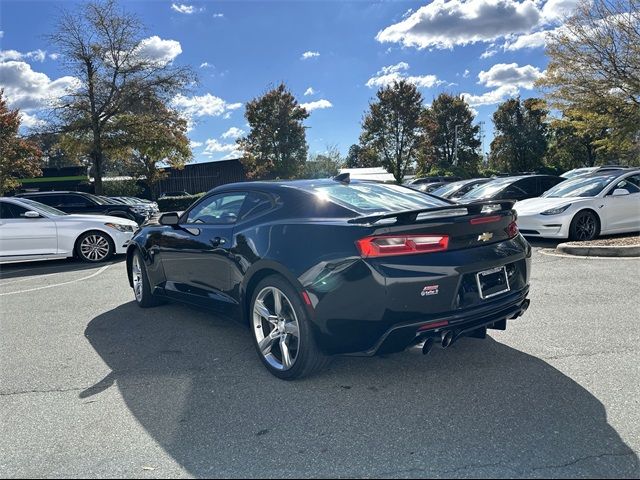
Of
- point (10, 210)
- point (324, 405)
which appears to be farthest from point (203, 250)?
point (10, 210)

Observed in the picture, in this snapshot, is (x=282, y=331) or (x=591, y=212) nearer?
(x=282, y=331)

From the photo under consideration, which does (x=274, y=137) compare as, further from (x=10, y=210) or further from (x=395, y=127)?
(x=10, y=210)

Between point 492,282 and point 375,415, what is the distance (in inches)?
49.4

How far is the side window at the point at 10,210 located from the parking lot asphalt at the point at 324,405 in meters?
5.79

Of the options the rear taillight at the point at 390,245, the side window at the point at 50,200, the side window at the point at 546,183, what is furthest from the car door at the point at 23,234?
the side window at the point at 546,183

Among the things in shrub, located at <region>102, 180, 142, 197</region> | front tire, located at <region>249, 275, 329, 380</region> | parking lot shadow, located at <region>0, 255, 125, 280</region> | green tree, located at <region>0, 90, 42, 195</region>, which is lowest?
parking lot shadow, located at <region>0, 255, 125, 280</region>

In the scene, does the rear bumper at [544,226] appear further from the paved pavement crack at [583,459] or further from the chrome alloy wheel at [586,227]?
the paved pavement crack at [583,459]

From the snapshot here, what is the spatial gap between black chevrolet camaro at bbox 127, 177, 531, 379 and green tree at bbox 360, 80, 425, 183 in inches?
1356

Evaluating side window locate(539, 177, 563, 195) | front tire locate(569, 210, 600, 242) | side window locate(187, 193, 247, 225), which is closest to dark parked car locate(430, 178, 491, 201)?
side window locate(539, 177, 563, 195)

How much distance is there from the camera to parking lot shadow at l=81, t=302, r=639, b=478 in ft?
8.43

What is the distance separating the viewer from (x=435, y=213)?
3.49 meters

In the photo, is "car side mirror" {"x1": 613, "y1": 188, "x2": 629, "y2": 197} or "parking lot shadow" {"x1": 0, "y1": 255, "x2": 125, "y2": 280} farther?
"car side mirror" {"x1": 613, "y1": 188, "x2": 629, "y2": 197}

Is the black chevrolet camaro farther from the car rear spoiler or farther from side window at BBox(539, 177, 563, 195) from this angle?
side window at BBox(539, 177, 563, 195)

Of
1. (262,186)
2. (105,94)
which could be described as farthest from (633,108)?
(105,94)
